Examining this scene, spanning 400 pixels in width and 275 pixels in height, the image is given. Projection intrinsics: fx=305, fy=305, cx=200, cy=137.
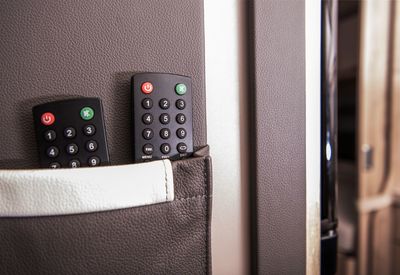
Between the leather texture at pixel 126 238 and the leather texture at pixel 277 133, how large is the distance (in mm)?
77

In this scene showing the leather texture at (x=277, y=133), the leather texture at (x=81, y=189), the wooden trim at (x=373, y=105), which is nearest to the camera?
the leather texture at (x=81, y=189)

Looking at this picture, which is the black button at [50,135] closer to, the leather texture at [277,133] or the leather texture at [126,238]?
the leather texture at [126,238]

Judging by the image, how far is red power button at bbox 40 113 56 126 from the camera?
0.29 metres

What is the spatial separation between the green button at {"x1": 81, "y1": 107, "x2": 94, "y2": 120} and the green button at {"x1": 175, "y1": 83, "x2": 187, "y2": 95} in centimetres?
9

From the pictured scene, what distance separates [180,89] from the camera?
33 cm

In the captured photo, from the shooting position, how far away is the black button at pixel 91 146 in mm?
302

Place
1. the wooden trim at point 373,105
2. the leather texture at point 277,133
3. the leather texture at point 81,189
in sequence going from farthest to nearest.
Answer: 1. the wooden trim at point 373,105
2. the leather texture at point 277,133
3. the leather texture at point 81,189

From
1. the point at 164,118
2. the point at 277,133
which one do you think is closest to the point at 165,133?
the point at 164,118

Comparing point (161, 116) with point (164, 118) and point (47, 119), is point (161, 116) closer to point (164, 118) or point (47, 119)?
point (164, 118)

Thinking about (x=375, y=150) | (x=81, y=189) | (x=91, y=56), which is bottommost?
(x=375, y=150)

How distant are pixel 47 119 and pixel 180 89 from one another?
14cm

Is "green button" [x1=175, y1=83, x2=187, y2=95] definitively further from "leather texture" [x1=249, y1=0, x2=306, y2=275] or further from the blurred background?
the blurred background

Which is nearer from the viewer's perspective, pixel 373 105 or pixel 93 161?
pixel 93 161

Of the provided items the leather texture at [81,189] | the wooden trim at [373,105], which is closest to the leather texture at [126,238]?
the leather texture at [81,189]
